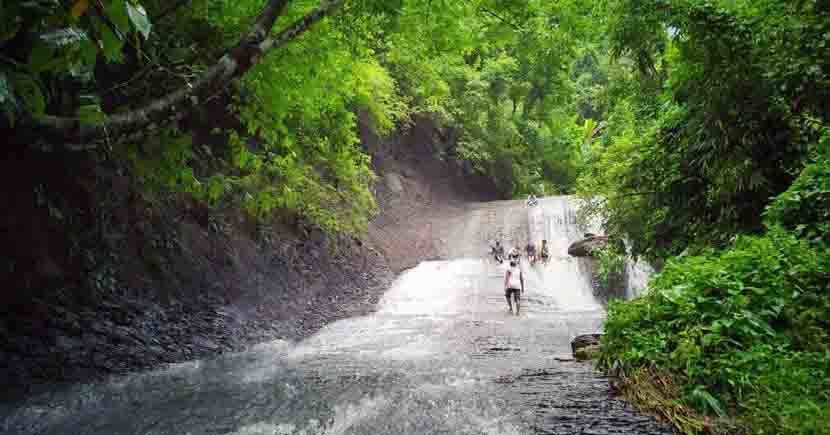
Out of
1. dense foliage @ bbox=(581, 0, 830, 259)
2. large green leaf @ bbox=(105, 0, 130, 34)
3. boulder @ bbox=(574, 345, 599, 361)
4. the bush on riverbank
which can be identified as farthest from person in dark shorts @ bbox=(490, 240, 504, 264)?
large green leaf @ bbox=(105, 0, 130, 34)

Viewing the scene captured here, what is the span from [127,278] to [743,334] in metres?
7.30

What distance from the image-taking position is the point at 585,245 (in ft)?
58.9

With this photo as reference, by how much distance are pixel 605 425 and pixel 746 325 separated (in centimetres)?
154

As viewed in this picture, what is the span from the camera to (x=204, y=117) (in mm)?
10617

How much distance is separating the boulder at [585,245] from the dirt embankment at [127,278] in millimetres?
8422

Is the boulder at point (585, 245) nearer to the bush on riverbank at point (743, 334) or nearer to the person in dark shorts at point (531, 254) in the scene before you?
the person in dark shorts at point (531, 254)

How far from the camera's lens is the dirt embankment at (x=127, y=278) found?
18.6 feet

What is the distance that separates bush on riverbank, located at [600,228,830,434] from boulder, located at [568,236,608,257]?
12.3m

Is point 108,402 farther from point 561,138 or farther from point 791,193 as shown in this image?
point 561,138

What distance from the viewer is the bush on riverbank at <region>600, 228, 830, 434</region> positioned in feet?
12.0

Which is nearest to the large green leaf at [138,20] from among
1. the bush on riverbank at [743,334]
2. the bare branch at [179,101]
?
the bare branch at [179,101]

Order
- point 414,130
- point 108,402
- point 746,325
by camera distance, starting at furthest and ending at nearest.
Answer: point 414,130 < point 108,402 < point 746,325

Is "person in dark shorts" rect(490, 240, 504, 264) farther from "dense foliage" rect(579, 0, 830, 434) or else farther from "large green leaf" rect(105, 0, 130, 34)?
"large green leaf" rect(105, 0, 130, 34)

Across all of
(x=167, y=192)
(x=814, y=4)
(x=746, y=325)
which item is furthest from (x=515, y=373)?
(x=167, y=192)
